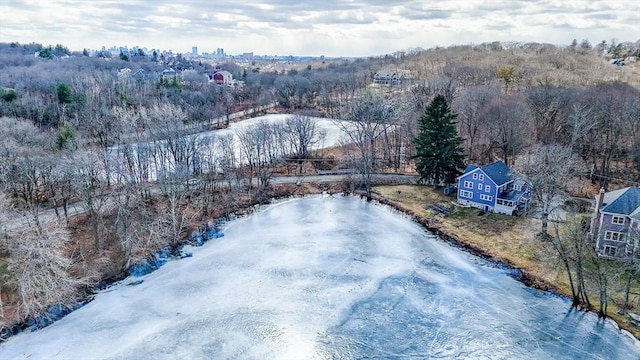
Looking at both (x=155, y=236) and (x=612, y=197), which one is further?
(x=155, y=236)

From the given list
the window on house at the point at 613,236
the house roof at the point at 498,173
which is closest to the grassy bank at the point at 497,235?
the house roof at the point at 498,173

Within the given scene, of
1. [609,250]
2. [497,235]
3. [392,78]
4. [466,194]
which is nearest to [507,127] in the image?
[466,194]

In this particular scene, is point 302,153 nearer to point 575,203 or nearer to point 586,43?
point 575,203

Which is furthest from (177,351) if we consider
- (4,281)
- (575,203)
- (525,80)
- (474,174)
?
(525,80)

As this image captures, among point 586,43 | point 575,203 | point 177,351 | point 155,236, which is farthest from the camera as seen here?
point 586,43

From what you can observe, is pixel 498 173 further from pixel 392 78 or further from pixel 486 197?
A: pixel 392 78

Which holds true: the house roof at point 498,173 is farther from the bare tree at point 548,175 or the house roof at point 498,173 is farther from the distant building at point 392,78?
the distant building at point 392,78

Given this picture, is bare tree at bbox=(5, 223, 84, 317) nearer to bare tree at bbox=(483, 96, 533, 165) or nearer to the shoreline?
the shoreline
